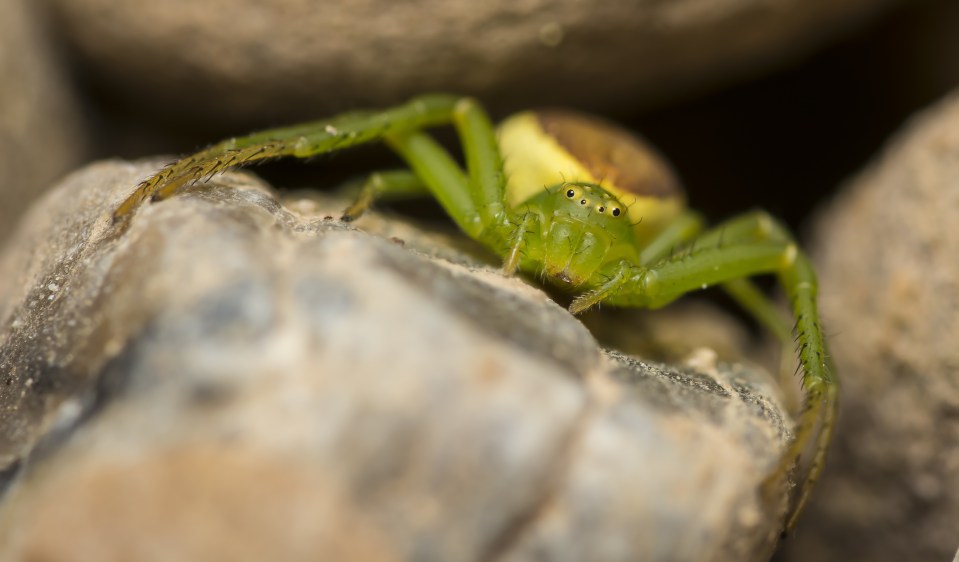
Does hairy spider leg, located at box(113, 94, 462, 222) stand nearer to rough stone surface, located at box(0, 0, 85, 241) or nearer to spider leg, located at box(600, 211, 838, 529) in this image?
spider leg, located at box(600, 211, 838, 529)

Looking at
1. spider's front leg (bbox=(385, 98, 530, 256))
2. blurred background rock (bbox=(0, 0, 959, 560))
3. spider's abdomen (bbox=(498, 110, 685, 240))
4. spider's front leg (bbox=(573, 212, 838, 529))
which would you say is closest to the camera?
spider's front leg (bbox=(573, 212, 838, 529))

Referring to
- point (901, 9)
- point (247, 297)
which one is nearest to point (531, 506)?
point (247, 297)

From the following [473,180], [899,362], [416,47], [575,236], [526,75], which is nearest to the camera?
[575,236]

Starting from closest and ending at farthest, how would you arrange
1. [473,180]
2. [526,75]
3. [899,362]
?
[473,180] < [899,362] < [526,75]

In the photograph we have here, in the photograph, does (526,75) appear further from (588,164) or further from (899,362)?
(899,362)

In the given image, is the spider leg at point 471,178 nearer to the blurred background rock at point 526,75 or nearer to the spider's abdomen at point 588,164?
the spider's abdomen at point 588,164

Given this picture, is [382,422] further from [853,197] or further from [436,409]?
[853,197]

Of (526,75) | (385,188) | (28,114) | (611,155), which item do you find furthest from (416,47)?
(28,114)

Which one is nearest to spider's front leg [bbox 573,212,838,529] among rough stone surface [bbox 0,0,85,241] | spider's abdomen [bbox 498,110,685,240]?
spider's abdomen [bbox 498,110,685,240]
